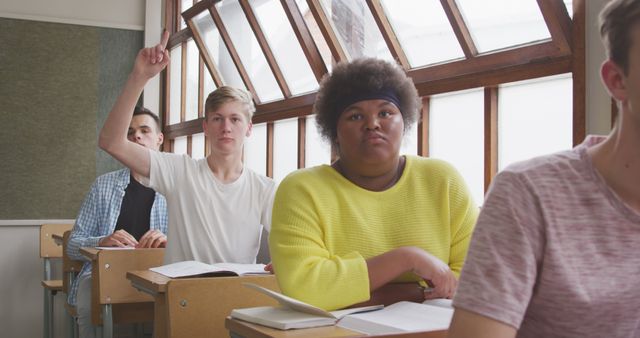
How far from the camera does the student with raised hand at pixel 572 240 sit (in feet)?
2.94

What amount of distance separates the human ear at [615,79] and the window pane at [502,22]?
1.95 m

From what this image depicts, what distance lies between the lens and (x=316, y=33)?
14.3 feet

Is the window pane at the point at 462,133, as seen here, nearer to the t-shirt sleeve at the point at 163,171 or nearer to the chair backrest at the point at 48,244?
the t-shirt sleeve at the point at 163,171

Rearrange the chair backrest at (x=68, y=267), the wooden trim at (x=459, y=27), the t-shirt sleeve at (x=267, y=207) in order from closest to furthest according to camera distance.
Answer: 1. the t-shirt sleeve at (x=267, y=207)
2. the wooden trim at (x=459, y=27)
3. the chair backrest at (x=68, y=267)

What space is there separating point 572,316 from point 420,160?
98 centimetres

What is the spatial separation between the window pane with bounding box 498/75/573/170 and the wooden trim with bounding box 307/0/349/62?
1256mm

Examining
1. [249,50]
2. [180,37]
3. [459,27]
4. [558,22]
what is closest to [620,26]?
[558,22]

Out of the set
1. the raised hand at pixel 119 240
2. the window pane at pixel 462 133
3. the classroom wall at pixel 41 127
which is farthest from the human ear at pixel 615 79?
the classroom wall at pixel 41 127

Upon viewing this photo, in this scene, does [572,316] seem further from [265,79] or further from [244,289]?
[265,79]

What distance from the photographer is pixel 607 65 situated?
3.04 feet

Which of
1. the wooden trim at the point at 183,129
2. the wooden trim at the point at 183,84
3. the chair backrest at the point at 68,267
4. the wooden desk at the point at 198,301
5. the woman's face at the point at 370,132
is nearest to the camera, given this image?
the woman's face at the point at 370,132

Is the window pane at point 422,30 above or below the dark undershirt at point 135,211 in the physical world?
above

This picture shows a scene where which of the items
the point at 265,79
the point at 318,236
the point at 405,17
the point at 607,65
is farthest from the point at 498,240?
the point at 265,79

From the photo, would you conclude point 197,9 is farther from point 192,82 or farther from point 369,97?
point 369,97
